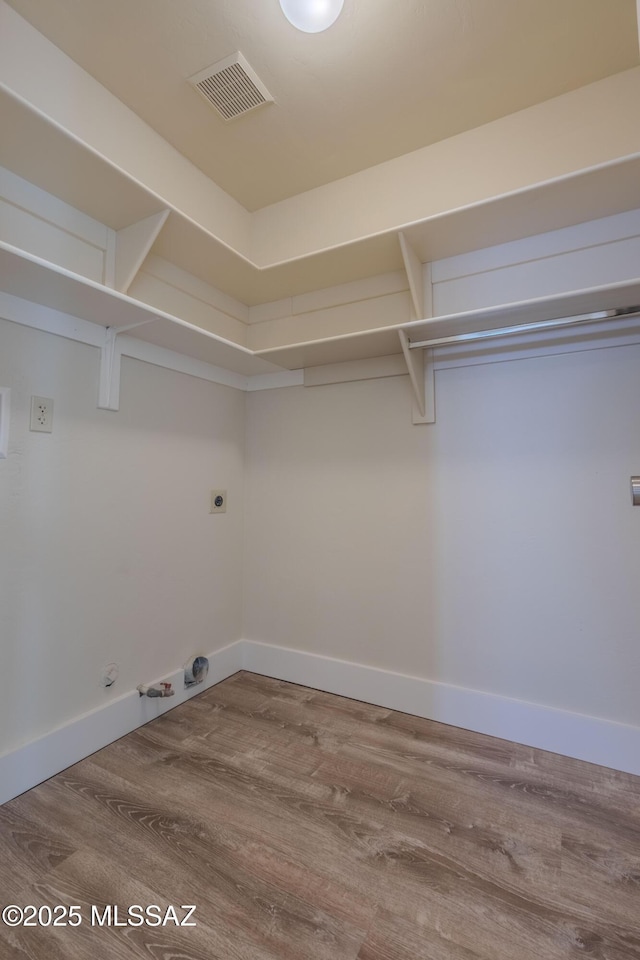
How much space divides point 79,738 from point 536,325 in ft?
7.56

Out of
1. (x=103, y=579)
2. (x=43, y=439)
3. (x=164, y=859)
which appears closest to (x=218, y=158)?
(x=43, y=439)

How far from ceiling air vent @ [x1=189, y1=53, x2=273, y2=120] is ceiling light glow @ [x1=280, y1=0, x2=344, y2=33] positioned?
9.9 inches

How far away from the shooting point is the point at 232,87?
1.59 m

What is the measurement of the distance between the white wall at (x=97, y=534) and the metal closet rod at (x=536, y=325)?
47.2 inches

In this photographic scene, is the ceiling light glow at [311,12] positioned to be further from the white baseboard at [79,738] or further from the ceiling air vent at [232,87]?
the white baseboard at [79,738]

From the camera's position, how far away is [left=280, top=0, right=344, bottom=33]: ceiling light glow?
1276 mm

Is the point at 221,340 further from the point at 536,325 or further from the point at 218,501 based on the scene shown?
the point at 536,325

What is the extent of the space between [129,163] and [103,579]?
172 centimetres

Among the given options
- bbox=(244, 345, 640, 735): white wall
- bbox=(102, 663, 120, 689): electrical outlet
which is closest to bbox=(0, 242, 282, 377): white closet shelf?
bbox=(244, 345, 640, 735): white wall

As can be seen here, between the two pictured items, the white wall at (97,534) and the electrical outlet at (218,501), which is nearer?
the white wall at (97,534)

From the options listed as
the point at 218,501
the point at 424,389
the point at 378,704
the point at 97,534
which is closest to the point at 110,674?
the point at 97,534

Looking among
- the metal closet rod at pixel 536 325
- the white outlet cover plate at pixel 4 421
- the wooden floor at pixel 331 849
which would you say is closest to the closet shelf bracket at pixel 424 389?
the metal closet rod at pixel 536 325

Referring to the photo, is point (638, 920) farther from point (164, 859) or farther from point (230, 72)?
point (230, 72)

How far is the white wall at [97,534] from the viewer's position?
1.40 meters
